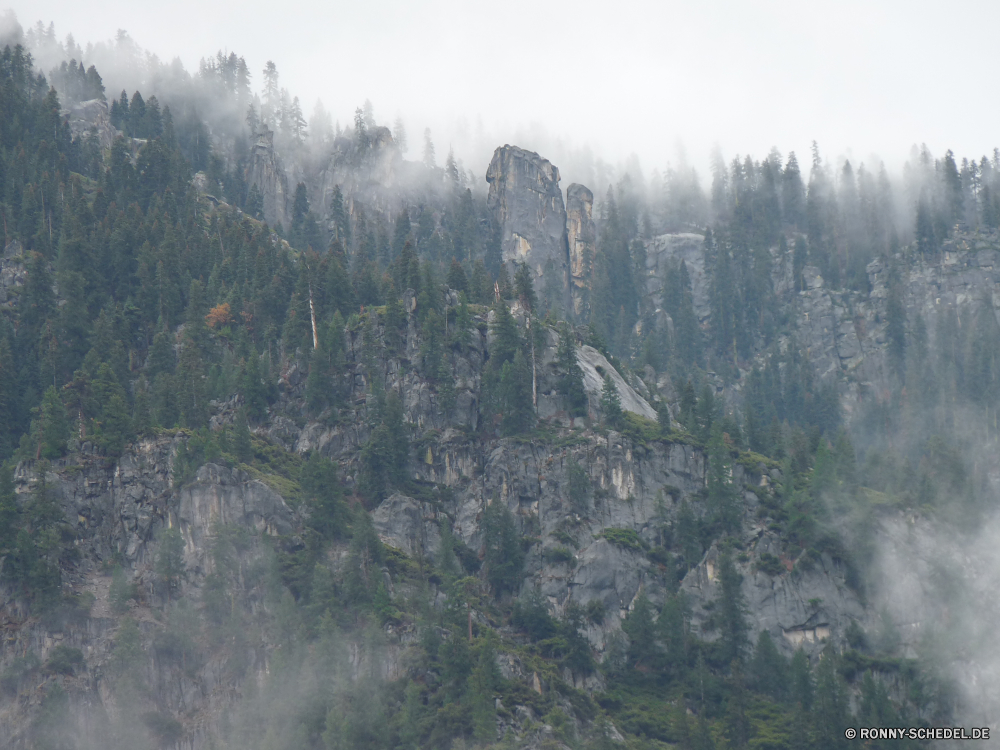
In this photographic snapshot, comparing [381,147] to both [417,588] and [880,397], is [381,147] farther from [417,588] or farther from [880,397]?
[417,588]

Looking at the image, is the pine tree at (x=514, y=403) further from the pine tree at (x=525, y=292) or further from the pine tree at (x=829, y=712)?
Answer: the pine tree at (x=829, y=712)

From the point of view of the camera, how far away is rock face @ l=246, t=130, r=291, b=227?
181 metres

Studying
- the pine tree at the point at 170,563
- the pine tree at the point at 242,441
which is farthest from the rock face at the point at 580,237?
the pine tree at the point at 170,563

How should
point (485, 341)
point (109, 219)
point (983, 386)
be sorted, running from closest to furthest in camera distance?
1. point (485, 341)
2. point (109, 219)
3. point (983, 386)

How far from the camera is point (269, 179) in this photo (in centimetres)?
18550

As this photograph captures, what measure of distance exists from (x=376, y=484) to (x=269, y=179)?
313ft

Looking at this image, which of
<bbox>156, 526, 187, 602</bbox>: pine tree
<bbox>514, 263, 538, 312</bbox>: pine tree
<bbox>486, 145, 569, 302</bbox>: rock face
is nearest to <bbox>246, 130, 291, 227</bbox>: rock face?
<bbox>486, 145, 569, 302</bbox>: rock face

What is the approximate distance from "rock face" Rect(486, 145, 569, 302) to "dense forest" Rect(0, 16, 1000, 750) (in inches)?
1253

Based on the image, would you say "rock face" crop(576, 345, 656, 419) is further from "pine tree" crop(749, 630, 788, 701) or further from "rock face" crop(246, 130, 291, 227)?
Result: "rock face" crop(246, 130, 291, 227)

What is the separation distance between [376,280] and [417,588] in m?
42.5

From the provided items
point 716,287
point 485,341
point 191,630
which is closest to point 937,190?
point 716,287

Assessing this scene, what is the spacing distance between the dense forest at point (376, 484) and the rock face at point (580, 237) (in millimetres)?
31724

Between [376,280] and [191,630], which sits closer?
[191,630]

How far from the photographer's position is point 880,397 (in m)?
162
